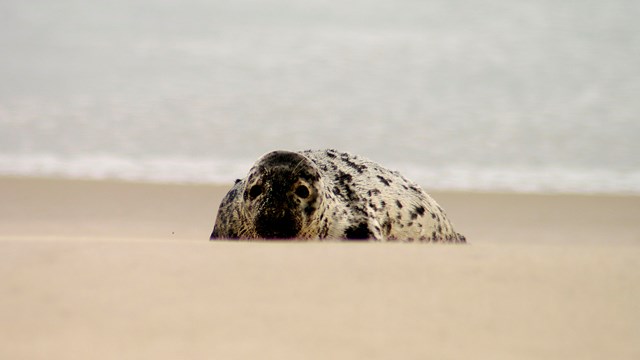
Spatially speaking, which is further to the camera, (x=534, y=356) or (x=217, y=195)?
(x=217, y=195)

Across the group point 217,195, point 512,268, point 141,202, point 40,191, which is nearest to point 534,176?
point 217,195

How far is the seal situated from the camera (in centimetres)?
475

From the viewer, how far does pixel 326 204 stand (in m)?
4.97

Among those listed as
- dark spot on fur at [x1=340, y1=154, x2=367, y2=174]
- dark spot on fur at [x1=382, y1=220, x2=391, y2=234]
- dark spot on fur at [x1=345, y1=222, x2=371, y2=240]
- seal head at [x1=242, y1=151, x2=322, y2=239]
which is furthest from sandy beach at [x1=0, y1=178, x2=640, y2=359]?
dark spot on fur at [x1=340, y1=154, x2=367, y2=174]

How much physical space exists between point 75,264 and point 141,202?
668 centimetres

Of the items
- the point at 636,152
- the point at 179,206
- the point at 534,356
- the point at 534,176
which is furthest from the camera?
the point at 636,152

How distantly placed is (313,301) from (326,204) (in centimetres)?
217

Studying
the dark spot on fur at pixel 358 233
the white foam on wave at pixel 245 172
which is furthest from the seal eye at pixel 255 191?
the white foam on wave at pixel 245 172

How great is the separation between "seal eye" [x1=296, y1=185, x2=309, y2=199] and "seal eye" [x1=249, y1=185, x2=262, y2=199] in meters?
0.18

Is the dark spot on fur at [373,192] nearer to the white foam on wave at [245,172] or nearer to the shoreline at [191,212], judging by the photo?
the shoreline at [191,212]

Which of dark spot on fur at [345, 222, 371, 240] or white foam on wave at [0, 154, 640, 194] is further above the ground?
white foam on wave at [0, 154, 640, 194]

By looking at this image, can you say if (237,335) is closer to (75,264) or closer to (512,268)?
(75,264)

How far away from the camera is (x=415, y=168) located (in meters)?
11.3

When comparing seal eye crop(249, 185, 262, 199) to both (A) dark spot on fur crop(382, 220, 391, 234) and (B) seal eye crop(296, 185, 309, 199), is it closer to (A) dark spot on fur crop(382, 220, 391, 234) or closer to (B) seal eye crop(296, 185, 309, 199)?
(B) seal eye crop(296, 185, 309, 199)
